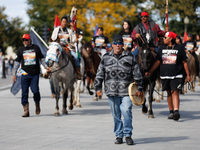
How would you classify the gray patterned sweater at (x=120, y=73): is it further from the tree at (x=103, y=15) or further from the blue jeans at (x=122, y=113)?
the tree at (x=103, y=15)

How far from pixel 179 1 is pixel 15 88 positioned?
4508 centimetres

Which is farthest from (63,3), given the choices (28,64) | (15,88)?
(28,64)

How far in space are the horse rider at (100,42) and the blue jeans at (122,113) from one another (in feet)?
32.8

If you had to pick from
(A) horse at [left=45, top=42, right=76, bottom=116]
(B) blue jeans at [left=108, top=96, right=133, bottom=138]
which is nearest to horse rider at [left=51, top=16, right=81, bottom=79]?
(A) horse at [left=45, top=42, right=76, bottom=116]

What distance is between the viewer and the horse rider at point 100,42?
1778 cm

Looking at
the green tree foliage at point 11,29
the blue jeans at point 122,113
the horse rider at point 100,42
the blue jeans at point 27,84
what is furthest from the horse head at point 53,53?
the green tree foliage at point 11,29

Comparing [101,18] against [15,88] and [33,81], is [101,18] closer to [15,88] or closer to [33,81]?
[15,88]

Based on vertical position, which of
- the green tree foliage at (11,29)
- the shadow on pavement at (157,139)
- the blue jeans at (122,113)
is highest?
the green tree foliage at (11,29)

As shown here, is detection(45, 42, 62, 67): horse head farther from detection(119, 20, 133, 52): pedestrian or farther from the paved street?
detection(119, 20, 133, 52): pedestrian

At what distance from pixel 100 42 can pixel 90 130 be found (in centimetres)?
907

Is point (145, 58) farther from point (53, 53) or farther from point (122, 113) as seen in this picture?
point (122, 113)

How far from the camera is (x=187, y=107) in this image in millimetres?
13711

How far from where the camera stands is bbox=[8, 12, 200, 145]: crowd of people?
7.77m

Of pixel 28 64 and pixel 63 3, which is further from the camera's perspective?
pixel 63 3
